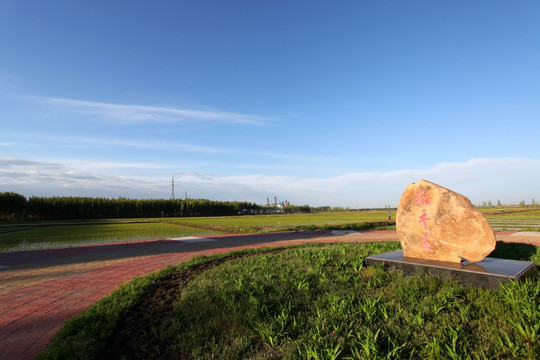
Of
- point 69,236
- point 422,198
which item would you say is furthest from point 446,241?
point 69,236

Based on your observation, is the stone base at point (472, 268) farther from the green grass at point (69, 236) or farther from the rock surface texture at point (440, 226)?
the green grass at point (69, 236)

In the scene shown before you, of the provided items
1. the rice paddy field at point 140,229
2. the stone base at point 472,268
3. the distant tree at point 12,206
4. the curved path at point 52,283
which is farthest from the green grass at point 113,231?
the distant tree at point 12,206

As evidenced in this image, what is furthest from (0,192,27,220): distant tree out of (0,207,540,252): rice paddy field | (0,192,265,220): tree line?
(0,207,540,252): rice paddy field

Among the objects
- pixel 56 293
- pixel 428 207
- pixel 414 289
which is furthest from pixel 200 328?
pixel 428 207

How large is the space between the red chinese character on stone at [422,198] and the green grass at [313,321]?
150 centimetres

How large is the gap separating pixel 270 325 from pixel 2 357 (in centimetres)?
267

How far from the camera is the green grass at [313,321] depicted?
9.20 ft

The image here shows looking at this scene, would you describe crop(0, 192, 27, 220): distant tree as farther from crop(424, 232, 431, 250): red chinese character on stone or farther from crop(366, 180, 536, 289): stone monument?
crop(424, 232, 431, 250): red chinese character on stone

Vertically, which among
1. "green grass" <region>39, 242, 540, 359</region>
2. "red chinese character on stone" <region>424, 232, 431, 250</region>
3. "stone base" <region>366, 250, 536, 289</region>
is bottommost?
"green grass" <region>39, 242, 540, 359</region>

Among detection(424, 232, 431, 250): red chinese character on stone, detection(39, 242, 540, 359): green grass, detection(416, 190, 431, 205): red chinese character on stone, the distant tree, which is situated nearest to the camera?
detection(39, 242, 540, 359): green grass

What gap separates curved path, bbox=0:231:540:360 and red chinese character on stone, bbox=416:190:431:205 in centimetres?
605

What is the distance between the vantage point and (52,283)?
5.78 meters

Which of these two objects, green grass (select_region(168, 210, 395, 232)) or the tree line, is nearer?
green grass (select_region(168, 210, 395, 232))

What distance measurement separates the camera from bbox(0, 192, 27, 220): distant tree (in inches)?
1567
